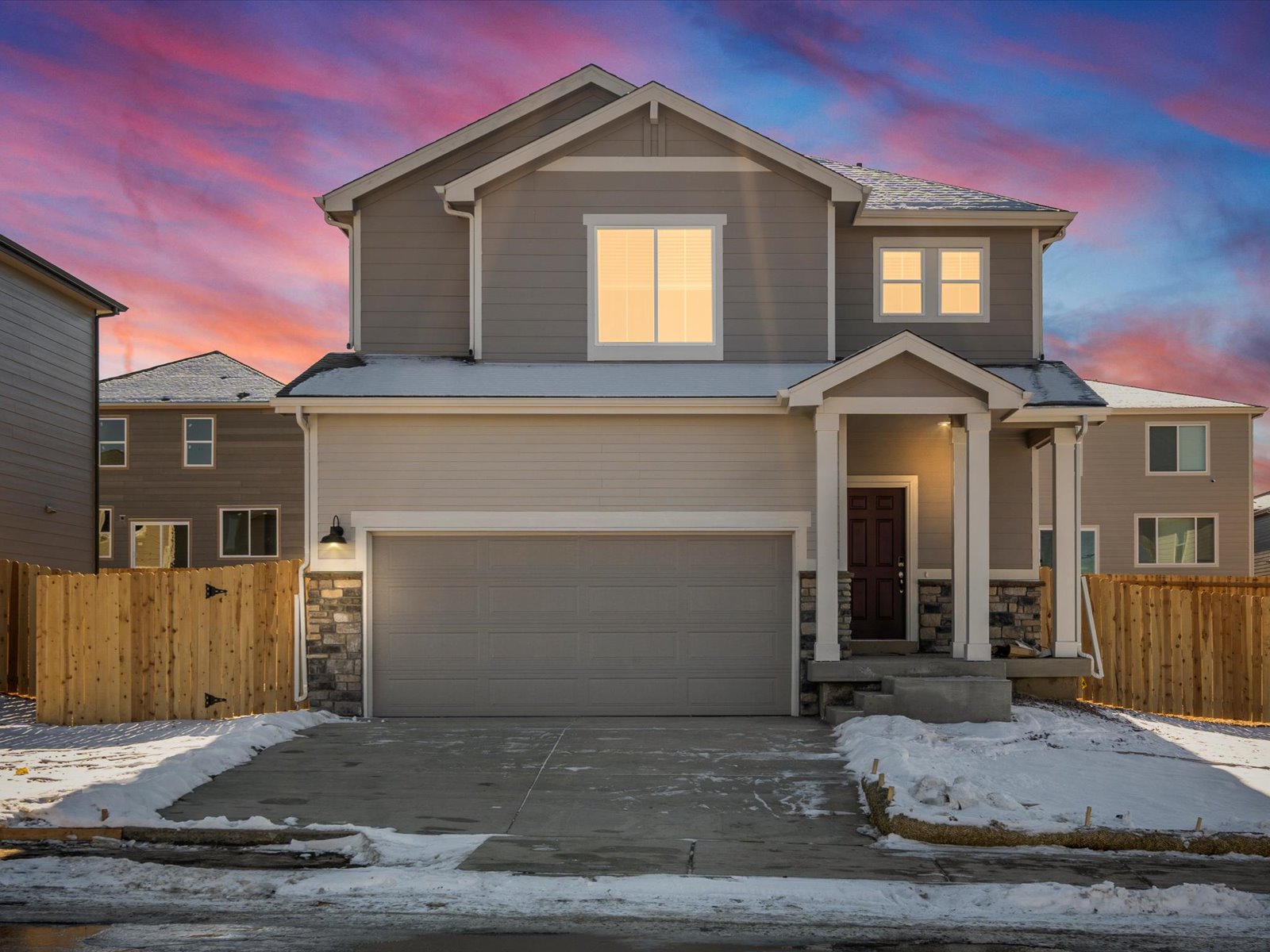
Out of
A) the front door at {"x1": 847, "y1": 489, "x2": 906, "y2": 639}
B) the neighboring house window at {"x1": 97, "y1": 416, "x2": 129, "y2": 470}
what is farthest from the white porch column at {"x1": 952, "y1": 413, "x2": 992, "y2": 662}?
the neighboring house window at {"x1": 97, "y1": 416, "x2": 129, "y2": 470}

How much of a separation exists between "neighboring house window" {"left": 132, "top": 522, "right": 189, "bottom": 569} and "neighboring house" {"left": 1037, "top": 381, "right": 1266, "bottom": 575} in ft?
72.7

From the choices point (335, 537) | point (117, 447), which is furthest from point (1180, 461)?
point (117, 447)

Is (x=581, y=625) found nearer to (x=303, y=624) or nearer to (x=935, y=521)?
(x=303, y=624)

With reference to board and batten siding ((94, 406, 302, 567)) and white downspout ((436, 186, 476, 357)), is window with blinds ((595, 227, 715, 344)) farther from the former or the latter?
board and batten siding ((94, 406, 302, 567))

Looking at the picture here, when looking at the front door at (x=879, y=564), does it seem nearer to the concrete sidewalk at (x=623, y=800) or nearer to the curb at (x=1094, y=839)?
the concrete sidewalk at (x=623, y=800)

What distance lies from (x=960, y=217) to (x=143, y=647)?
11062 millimetres

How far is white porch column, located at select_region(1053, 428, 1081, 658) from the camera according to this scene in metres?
12.4

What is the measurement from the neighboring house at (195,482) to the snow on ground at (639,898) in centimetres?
2120

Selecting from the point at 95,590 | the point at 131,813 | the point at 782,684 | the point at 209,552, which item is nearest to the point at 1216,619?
the point at 782,684

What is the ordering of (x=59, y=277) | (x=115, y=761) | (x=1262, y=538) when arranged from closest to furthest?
(x=115, y=761), (x=59, y=277), (x=1262, y=538)

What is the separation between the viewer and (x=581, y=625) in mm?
12367

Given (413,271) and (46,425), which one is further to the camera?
(46,425)

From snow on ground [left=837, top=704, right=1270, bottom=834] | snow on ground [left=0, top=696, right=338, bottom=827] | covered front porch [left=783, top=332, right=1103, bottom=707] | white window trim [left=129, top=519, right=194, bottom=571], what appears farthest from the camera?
white window trim [left=129, top=519, right=194, bottom=571]

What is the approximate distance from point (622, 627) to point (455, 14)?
31.2ft
